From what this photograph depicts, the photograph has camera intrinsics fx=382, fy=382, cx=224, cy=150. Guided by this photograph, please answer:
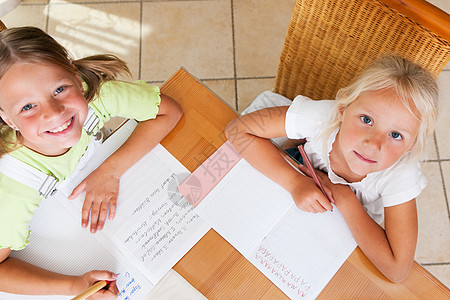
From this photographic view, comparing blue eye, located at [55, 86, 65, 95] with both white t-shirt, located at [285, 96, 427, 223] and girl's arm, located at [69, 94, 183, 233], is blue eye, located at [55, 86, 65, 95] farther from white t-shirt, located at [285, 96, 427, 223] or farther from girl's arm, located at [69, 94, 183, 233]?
white t-shirt, located at [285, 96, 427, 223]

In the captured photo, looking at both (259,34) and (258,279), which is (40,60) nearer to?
(258,279)

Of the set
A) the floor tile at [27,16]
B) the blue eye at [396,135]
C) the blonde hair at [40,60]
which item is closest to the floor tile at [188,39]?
the floor tile at [27,16]

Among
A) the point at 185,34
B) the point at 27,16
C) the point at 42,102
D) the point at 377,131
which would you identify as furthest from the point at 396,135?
the point at 27,16

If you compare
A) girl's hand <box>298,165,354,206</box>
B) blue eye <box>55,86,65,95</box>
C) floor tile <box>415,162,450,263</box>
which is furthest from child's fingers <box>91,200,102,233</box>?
→ floor tile <box>415,162,450,263</box>

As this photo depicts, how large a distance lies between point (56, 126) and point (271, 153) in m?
0.47

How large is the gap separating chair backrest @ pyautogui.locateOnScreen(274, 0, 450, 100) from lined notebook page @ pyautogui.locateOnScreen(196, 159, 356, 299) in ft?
1.32

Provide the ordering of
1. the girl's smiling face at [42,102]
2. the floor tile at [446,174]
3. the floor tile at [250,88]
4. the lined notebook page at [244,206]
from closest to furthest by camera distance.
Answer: the girl's smiling face at [42,102]
the lined notebook page at [244,206]
the floor tile at [446,174]
the floor tile at [250,88]

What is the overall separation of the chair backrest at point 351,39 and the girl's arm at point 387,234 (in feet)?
1.11

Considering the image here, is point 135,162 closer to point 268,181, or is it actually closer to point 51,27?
point 268,181

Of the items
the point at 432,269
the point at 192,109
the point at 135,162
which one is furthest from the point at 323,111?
the point at 432,269

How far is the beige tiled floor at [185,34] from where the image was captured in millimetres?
1686

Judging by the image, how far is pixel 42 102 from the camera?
2.42 ft

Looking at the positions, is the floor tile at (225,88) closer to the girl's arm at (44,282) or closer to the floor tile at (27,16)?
the floor tile at (27,16)

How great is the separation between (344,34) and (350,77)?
145 mm
